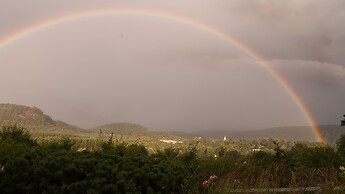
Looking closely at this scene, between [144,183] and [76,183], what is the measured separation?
124 cm

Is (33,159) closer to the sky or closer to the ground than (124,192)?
closer to the sky

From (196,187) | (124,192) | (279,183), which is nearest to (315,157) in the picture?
(279,183)

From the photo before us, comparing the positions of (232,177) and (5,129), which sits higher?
(5,129)

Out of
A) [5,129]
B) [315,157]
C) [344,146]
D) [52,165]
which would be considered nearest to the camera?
[52,165]

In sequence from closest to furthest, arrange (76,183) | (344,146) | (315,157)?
(76,183) → (315,157) → (344,146)

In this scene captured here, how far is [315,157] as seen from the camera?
762 inches

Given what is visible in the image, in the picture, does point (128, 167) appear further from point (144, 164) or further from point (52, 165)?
point (52, 165)

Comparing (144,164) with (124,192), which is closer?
(124,192)

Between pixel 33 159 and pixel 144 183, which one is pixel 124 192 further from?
pixel 33 159

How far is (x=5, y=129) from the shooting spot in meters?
17.2

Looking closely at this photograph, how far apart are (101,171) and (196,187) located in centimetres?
201

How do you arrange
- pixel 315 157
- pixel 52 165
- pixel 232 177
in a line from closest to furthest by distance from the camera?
pixel 52 165
pixel 232 177
pixel 315 157

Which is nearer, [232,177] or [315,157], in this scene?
[232,177]

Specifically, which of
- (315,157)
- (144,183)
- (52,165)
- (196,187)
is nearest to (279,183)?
(196,187)
